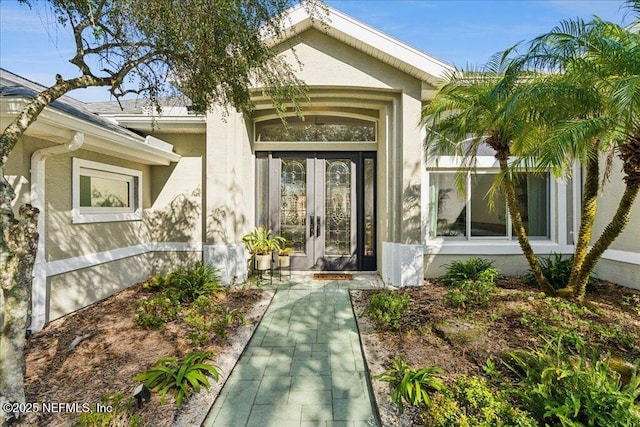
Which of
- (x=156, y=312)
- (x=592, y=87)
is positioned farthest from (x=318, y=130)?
(x=156, y=312)

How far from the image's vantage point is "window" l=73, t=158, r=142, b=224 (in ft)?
17.5

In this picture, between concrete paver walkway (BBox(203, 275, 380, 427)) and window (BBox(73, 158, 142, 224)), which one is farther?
window (BBox(73, 158, 142, 224))

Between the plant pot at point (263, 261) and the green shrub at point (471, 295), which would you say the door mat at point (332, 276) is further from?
the green shrub at point (471, 295)

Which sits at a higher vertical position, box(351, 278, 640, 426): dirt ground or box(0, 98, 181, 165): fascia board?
box(0, 98, 181, 165): fascia board

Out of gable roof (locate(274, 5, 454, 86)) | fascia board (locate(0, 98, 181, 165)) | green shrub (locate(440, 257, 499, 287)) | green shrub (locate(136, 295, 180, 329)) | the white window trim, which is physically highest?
gable roof (locate(274, 5, 454, 86))

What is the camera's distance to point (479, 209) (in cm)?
750

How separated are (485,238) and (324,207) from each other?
4051 mm

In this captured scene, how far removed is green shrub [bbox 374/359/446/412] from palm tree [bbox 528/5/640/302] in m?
2.89

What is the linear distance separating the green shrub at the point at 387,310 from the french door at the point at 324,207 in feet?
9.04

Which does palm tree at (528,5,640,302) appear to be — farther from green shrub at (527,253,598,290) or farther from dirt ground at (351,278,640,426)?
green shrub at (527,253,598,290)

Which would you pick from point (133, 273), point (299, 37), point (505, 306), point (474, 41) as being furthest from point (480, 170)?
point (133, 273)

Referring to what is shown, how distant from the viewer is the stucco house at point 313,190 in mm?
5902

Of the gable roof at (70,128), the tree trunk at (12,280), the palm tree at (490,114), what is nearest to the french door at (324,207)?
the palm tree at (490,114)

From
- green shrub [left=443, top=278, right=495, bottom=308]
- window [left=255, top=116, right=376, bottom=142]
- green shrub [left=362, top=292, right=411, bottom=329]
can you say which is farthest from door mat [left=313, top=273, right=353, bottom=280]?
window [left=255, top=116, right=376, bottom=142]
